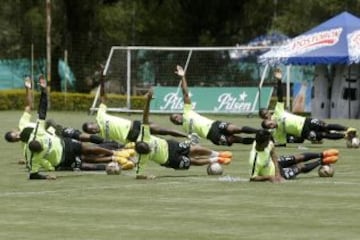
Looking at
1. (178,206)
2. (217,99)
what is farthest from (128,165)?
(217,99)

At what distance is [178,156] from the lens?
2303cm

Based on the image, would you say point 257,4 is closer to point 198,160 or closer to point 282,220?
point 198,160

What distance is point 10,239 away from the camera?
14219 millimetres

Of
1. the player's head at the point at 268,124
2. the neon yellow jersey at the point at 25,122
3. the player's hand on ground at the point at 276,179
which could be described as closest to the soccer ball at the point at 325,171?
the player's hand on ground at the point at 276,179

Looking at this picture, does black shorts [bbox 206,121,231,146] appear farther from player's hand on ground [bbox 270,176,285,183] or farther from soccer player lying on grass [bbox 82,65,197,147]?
player's hand on ground [bbox 270,176,285,183]

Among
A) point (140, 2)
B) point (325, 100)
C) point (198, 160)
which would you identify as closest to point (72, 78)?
point (140, 2)

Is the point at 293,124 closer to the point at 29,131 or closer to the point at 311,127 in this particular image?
the point at 311,127

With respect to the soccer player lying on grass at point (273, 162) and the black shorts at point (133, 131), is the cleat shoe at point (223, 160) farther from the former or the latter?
the black shorts at point (133, 131)

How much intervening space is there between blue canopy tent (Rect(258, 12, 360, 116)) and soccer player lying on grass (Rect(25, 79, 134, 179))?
25832 mm

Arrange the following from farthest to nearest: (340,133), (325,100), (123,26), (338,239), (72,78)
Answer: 1. (123,26)
2. (72,78)
3. (325,100)
4. (340,133)
5. (338,239)

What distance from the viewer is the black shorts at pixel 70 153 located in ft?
78.1

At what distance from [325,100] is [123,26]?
28413 mm

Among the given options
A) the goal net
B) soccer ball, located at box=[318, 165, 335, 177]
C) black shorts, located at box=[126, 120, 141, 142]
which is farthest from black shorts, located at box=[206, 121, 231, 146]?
the goal net

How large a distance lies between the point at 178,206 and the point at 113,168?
248 inches
